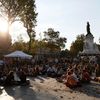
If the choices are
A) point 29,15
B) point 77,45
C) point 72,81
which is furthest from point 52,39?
point 72,81

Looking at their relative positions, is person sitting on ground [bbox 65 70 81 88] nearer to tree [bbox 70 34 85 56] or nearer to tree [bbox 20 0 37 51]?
tree [bbox 20 0 37 51]

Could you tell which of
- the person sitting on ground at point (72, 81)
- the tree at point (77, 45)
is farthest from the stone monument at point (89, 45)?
the tree at point (77, 45)

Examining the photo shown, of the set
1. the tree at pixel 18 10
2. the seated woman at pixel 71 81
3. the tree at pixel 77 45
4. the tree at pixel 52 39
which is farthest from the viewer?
the tree at pixel 77 45

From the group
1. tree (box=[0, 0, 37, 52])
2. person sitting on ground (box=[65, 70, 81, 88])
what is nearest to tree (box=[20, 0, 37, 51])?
tree (box=[0, 0, 37, 52])

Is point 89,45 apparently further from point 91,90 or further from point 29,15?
point 91,90

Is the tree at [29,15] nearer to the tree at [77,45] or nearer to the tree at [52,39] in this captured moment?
the tree at [52,39]

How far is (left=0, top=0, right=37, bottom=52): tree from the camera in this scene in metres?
56.4

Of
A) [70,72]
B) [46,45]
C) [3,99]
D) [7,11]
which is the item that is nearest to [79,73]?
[70,72]

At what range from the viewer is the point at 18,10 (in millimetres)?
57312

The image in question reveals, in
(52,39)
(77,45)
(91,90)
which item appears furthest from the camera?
(77,45)

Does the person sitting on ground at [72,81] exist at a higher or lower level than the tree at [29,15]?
lower

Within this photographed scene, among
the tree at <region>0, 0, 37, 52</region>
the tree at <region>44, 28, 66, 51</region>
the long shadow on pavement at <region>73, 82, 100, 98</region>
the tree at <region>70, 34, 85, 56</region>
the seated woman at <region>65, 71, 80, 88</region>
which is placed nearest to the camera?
the long shadow on pavement at <region>73, 82, 100, 98</region>

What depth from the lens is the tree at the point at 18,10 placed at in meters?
56.4

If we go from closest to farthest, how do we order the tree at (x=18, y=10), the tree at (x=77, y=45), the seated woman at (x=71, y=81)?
the seated woman at (x=71, y=81)
the tree at (x=18, y=10)
the tree at (x=77, y=45)
